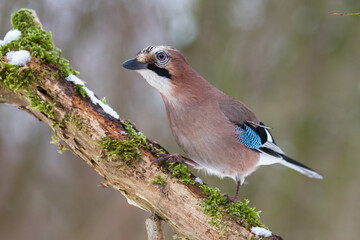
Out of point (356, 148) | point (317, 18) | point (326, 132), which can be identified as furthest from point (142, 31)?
point (356, 148)

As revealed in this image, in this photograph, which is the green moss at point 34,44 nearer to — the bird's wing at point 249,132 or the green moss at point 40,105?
the green moss at point 40,105

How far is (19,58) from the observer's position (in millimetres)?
3135

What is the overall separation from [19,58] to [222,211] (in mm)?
2098

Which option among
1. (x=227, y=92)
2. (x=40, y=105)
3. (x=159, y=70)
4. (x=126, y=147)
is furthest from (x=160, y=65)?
(x=227, y=92)

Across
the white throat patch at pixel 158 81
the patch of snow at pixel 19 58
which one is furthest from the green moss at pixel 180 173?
the patch of snow at pixel 19 58

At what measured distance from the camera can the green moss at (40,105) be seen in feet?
9.98

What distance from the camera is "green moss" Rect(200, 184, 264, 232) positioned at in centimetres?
303

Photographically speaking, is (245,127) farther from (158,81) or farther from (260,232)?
(260,232)

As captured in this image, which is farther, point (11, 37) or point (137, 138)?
point (11, 37)

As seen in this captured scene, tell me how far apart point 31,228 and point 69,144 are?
15.9 ft

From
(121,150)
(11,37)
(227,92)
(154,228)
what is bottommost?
(154,228)

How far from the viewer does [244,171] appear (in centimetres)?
386

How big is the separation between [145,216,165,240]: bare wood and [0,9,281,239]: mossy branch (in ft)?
0.24

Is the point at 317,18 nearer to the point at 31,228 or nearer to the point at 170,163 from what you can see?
the point at 170,163
